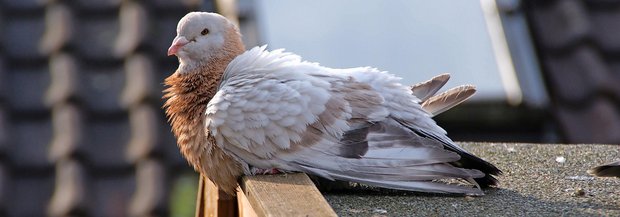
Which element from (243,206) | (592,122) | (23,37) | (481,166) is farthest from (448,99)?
(23,37)

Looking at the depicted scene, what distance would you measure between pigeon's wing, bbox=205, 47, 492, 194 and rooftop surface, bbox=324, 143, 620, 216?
4 centimetres

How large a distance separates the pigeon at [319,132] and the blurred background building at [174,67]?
845mm

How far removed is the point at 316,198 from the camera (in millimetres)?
1896

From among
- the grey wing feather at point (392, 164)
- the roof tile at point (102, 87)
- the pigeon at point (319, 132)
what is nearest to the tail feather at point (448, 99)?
the pigeon at point (319, 132)

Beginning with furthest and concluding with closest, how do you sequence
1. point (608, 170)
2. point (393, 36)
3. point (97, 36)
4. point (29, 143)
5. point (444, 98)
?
point (393, 36) → point (97, 36) → point (29, 143) → point (444, 98) → point (608, 170)

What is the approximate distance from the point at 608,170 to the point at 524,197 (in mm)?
159

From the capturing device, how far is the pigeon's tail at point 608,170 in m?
2.06

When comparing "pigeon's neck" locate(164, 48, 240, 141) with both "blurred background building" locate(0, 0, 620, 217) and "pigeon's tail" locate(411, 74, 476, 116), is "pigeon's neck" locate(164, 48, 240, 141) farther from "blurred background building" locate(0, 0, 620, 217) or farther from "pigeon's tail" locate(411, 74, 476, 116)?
"blurred background building" locate(0, 0, 620, 217)

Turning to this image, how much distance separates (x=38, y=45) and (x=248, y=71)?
1.35 metres

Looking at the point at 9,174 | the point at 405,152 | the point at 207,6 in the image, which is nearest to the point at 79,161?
the point at 9,174

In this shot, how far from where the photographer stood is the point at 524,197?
2117mm

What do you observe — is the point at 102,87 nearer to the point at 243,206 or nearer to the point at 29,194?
the point at 29,194

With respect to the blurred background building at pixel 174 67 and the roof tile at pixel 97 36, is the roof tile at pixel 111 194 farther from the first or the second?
the roof tile at pixel 97 36

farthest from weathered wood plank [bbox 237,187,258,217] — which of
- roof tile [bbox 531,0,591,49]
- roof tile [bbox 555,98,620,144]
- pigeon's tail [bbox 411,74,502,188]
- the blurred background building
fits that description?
roof tile [bbox 531,0,591,49]
